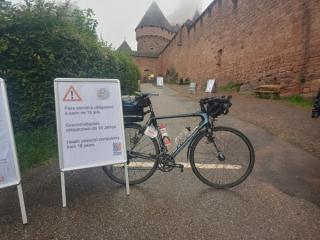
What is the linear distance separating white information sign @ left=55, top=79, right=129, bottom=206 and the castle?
8.84 m

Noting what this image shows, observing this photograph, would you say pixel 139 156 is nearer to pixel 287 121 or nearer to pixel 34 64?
pixel 34 64

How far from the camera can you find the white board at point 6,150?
229 centimetres

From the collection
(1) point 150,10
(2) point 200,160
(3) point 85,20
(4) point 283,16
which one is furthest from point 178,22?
(2) point 200,160

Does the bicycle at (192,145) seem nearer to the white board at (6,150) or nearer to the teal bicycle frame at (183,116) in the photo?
the teal bicycle frame at (183,116)

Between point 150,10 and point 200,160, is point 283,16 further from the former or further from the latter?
point 150,10

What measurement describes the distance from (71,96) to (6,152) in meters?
0.80

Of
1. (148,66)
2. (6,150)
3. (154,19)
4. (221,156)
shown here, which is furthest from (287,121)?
(154,19)

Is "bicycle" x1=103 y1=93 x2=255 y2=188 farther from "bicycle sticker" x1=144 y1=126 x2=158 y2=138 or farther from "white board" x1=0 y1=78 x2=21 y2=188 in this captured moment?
"white board" x1=0 y1=78 x2=21 y2=188

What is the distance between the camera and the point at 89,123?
2744mm

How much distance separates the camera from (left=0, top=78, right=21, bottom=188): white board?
2291 millimetres

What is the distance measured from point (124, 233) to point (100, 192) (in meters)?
0.87

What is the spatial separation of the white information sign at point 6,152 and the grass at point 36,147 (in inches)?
50.3

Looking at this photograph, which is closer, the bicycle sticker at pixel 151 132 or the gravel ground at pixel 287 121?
the bicycle sticker at pixel 151 132

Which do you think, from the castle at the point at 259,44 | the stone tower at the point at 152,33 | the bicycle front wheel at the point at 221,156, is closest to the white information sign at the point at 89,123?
the bicycle front wheel at the point at 221,156
